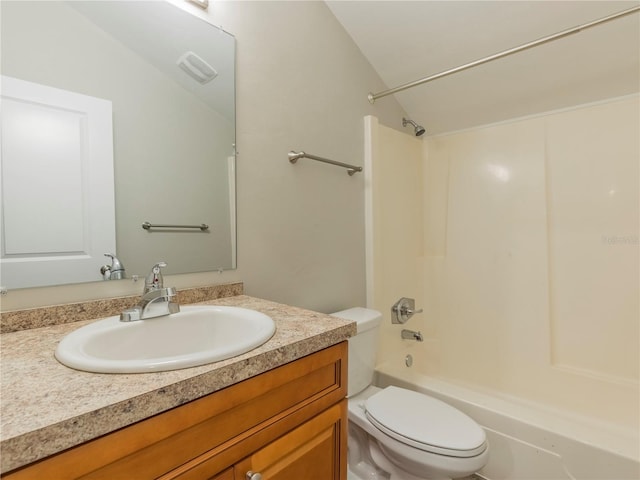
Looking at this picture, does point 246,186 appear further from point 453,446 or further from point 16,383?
point 453,446

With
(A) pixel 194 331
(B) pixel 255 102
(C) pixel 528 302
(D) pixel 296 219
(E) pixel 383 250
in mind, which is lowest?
(C) pixel 528 302

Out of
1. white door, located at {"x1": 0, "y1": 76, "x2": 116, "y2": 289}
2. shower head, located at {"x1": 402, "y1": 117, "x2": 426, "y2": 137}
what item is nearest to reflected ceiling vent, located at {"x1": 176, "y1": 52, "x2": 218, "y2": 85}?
white door, located at {"x1": 0, "y1": 76, "x2": 116, "y2": 289}

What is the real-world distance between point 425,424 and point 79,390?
111 centimetres

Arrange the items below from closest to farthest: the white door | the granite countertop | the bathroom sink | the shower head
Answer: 1. the granite countertop
2. the bathroom sink
3. the white door
4. the shower head

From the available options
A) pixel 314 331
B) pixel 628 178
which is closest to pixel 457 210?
pixel 628 178

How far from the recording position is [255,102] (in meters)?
1.36

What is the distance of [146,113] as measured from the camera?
1067 millimetres

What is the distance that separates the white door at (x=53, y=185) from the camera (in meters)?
0.83

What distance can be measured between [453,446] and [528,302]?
120 cm

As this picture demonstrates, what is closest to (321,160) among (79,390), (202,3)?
(202,3)

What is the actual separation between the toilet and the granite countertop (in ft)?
2.13

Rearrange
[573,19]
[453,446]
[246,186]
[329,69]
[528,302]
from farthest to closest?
[528,302], [329,69], [573,19], [246,186], [453,446]

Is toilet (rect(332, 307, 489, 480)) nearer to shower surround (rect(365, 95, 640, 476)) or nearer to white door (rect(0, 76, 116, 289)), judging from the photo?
shower surround (rect(365, 95, 640, 476))

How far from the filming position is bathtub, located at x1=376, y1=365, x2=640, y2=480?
1199 mm
